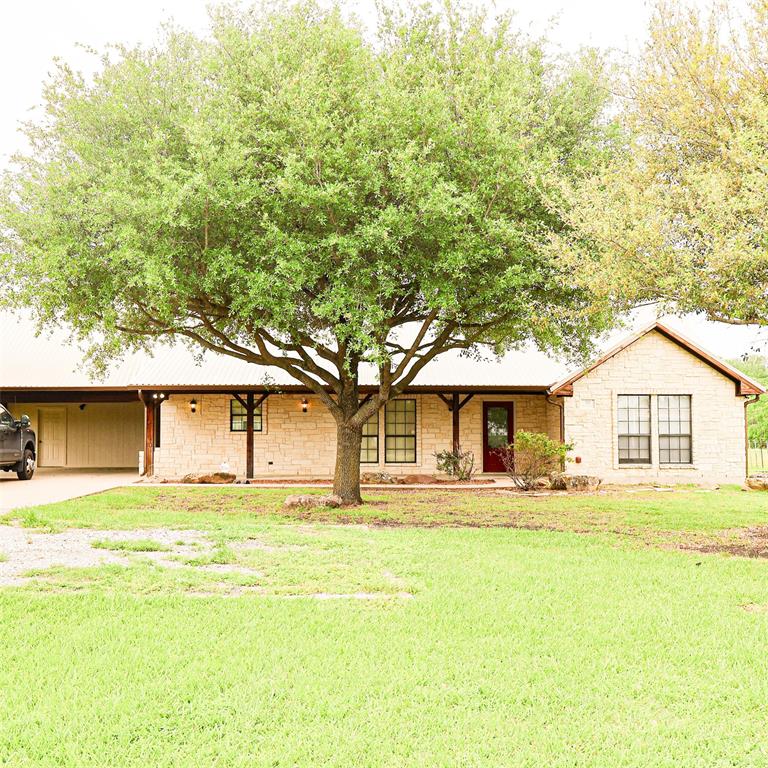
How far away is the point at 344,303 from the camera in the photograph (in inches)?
447

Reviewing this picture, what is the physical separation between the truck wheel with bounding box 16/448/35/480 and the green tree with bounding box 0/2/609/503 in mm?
8286

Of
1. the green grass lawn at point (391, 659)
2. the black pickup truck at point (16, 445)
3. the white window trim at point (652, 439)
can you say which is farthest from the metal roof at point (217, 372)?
the green grass lawn at point (391, 659)

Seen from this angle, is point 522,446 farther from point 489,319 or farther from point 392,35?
point 392,35

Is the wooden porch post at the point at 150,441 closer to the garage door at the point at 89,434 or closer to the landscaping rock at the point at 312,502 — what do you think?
the garage door at the point at 89,434

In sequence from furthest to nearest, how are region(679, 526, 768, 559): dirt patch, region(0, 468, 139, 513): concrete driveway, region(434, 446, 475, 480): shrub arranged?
region(434, 446, 475, 480): shrub → region(0, 468, 139, 513): concrete driveway → region(679, 526, 768, 559): dirt patch

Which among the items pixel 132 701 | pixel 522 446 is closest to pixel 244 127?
pixel 132 701

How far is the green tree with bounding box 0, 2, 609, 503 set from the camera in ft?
36.1

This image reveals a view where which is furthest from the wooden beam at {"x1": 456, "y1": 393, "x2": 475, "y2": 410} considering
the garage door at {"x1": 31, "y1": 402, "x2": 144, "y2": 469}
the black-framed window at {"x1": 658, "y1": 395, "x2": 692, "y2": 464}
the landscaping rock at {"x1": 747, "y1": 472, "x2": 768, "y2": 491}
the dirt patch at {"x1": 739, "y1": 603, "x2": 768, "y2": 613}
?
the dirt patch at {"x1": 739, "y1": 603, "x2": 768, "y2": 613}

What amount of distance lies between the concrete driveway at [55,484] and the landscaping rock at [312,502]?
485 cm

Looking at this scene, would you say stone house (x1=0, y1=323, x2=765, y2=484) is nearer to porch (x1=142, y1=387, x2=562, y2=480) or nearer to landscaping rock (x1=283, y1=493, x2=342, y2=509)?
porch (x1=142, y1=387, x2=562, y2=480)

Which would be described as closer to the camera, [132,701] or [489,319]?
[132,701]

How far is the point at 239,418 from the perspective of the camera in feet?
71.1

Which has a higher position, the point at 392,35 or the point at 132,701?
the point at 392,35

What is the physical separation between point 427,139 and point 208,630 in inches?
341
